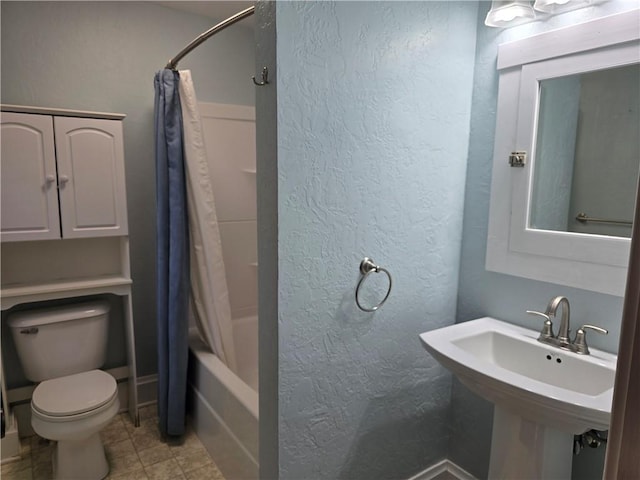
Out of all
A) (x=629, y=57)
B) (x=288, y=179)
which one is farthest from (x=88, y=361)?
(x=629, y=57)

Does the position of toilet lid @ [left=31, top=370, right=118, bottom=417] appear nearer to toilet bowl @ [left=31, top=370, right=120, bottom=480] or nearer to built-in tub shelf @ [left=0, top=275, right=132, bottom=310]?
toilet bowl @ [left=31, top=370, right=120, bottom=480]

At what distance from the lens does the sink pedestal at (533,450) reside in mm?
1267

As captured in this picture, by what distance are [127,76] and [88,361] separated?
5.14ft

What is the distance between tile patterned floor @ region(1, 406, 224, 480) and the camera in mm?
1913

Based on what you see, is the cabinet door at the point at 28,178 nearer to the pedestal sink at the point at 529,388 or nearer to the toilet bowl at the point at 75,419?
the toilet bowl at the point at 75,419

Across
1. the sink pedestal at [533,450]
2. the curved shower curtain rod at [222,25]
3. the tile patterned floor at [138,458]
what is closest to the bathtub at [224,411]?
the tile patterned floor at [138,458]

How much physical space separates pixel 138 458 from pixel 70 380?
52 cm

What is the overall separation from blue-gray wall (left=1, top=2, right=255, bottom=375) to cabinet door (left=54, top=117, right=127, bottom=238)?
0.27 metres

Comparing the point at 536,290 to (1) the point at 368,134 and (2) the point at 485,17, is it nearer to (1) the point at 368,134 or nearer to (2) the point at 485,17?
(1) the point at 368,134

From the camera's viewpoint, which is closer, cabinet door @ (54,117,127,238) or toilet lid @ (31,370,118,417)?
toilet lid @ (31,370,118,417)

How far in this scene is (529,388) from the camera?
1084mm

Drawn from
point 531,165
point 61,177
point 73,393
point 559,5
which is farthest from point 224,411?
point 559,5

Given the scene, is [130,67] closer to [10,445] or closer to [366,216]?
[366,216]

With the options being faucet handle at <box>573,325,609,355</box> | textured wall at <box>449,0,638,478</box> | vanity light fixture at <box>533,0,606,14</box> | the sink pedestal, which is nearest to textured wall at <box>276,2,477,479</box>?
textured wall at <box>449,0,638,478</box>
